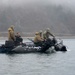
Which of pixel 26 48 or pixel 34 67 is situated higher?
pixel 26 48

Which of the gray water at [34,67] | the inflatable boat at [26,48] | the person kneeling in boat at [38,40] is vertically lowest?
the gray water at [34,67]

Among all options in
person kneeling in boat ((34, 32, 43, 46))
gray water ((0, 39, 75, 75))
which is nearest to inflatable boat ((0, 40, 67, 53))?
person kneeling in boat ((34, 32, 43, 46))

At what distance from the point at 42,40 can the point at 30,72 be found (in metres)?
18.3

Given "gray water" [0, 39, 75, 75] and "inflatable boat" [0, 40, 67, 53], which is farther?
"inflatable boat" [0, 40, 67, 53]

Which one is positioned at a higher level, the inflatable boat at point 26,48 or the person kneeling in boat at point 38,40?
the person kneeling in boat at point 38,40

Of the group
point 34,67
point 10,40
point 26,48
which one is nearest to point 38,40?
point 26,48

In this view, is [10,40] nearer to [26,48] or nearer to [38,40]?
[26,48]

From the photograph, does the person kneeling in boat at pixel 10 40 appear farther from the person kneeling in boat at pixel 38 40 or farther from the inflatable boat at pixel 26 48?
the person kneeling in boat at pixel 38 40

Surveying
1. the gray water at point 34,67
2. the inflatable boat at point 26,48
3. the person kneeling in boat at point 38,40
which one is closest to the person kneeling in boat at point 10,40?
the inflatable boat at point 26,48

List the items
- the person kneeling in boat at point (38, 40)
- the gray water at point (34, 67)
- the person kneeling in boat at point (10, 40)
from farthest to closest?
the person kneeling in boat at point (38, 40) < the person kneeling in boat at point (10, 40) < the gray water at point (34, 67)

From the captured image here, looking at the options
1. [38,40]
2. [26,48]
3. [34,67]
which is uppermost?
[38,40]

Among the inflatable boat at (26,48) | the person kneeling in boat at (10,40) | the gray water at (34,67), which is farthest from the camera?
the inflatable boat at (26,48)

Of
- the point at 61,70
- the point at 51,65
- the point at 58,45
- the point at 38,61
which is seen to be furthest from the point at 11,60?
the point at 58,45

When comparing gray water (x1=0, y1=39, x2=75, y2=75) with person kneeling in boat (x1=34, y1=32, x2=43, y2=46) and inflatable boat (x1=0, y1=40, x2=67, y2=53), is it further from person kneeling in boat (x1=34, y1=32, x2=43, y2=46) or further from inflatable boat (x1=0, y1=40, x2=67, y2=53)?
person kneeling in boat (x1=34, y1=32, x2=43, y2=46)
